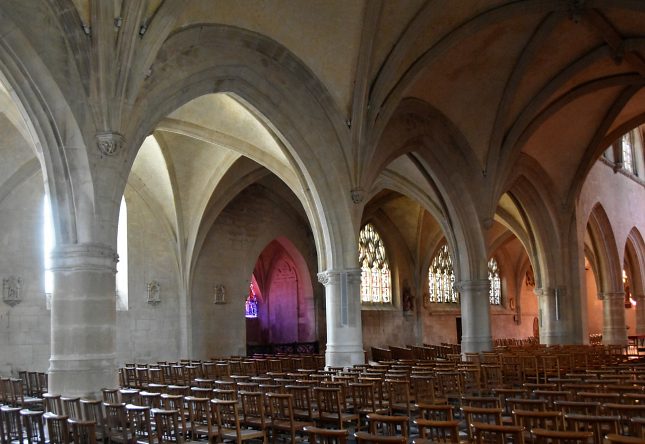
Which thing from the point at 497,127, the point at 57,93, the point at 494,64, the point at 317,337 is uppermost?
the point at 494,64

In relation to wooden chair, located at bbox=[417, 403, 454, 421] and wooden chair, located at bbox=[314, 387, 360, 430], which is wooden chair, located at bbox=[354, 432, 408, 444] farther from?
wooden chair, located at bbox=[314, 387, 360, 430]

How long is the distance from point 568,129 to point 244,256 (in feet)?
44.9

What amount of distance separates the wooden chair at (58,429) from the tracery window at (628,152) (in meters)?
36.3

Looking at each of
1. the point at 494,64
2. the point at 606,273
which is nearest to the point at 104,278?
the point at 494,64

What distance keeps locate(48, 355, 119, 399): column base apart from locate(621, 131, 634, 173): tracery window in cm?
3350

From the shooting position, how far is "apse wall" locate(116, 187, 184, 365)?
24.1m

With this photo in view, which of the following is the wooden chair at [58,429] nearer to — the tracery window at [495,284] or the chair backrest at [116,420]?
the chair backrest at [116,420]

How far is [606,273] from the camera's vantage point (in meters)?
35.4

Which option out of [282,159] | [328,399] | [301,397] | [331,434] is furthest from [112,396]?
[282,159]

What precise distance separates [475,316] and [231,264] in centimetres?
955

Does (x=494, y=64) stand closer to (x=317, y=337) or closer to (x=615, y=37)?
(x=615, y=37)

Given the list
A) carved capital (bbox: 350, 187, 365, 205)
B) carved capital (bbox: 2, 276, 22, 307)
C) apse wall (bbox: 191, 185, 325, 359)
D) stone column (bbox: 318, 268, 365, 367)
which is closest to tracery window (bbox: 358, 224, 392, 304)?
apse wall (bbox: 191, 185, 325, 359)

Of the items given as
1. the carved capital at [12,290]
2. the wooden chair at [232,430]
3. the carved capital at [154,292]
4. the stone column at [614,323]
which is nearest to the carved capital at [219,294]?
the carved capital at [154,292]

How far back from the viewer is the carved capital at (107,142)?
12.5m
